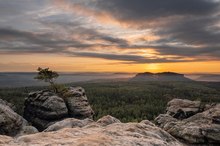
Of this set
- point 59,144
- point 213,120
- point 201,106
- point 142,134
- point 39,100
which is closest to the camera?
point 59,144

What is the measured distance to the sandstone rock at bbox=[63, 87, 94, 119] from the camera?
103 meters

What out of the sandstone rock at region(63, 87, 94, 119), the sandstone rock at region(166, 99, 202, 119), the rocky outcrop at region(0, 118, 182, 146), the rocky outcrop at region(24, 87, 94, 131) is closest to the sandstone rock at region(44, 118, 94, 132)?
the rocky outcrop at region(0, 118, 182, 146)

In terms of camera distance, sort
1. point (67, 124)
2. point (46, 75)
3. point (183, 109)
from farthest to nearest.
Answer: point (46, 75) → point (183, 109) → point (67, 124)

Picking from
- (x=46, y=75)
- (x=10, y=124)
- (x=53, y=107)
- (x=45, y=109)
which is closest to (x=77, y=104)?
(x=53, y=107)

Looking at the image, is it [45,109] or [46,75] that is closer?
[45,109]

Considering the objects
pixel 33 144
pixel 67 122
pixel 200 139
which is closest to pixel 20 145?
pixel 33 144

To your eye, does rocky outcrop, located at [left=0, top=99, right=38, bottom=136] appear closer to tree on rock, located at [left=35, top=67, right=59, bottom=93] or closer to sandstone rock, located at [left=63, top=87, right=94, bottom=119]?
sandstone rock, located at [left=63, top=87, right=94, bottom=119]

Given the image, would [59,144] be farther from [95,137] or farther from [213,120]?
[213,120]

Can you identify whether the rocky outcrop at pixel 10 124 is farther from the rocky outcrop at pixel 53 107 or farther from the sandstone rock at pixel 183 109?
the sandstone rock at pixel 183 109

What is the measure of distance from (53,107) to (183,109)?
44.7 metres

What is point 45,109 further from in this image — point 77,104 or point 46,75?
point 46,75

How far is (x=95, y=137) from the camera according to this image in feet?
40.4

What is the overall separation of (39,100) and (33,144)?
94.7 m

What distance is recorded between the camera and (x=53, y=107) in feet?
323
